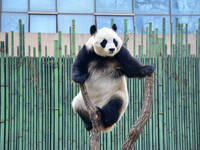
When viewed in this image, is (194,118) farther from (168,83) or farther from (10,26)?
(10,26)

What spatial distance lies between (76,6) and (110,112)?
5.73m

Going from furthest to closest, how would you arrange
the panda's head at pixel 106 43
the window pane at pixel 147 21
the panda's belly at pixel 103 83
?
the window pane at pixel 147 21, the panda's belly at pixel 103 83, the panda's head at pixel 106 43

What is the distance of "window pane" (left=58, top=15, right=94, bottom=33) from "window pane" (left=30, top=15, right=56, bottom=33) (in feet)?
0.49

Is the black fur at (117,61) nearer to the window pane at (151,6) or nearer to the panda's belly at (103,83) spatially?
the panda's belly at (103,83)

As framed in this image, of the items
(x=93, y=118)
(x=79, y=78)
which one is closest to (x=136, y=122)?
(x=93, y=118)

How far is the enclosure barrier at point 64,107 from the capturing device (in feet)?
22.9

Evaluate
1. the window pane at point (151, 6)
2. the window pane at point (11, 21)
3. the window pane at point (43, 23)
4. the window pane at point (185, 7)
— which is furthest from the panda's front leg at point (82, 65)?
the window pane at point (185, 7)

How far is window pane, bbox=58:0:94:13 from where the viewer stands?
31.4 feet

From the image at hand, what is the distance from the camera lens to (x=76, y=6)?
9617 mm

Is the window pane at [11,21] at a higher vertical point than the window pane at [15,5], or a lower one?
lower

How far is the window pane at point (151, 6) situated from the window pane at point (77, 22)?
115cm

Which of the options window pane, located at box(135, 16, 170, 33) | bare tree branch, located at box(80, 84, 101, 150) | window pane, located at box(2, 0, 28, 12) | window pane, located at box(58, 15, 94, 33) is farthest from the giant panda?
window pane, located at box(135, 16, 170, 33)

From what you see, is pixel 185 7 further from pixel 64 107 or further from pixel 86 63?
pixel 86 63

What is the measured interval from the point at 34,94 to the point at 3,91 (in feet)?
1.58
